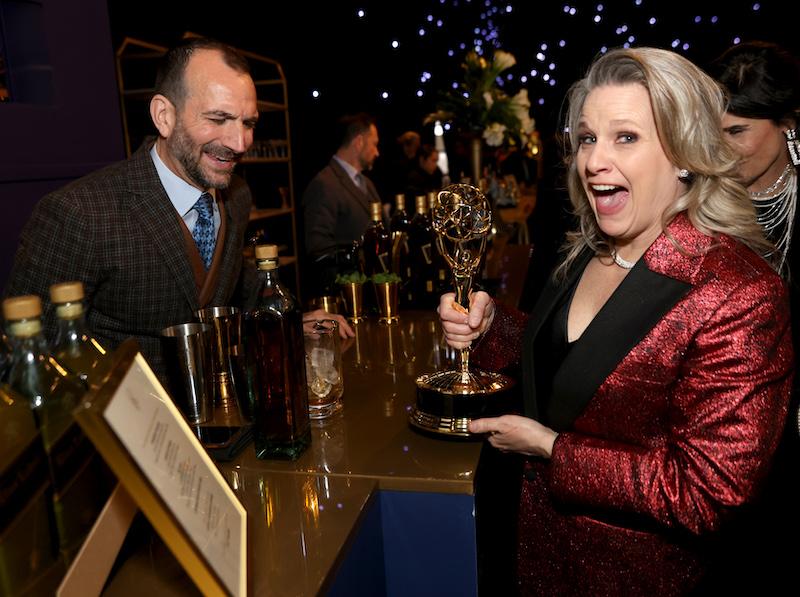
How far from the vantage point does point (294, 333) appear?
1240mm

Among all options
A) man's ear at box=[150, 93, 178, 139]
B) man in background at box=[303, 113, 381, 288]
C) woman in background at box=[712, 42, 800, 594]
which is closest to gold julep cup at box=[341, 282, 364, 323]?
man's ear at box=[150, 93, 178, 139]

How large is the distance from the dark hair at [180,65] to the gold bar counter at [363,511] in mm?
1157

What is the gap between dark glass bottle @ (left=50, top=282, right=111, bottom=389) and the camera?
0.79m

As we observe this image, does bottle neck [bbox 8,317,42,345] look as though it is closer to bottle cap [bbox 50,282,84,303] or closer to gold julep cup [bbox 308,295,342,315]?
bottle cap [bbox 50,282,84,303]

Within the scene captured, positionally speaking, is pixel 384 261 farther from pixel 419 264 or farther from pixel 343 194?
pixel 343 194

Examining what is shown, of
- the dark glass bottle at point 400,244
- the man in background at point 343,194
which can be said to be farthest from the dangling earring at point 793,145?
the man in background at point 343,194

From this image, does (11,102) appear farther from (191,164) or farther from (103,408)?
(103,408)

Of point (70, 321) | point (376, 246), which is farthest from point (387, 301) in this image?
point (70, 321)

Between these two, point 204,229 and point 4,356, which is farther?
point 204,229

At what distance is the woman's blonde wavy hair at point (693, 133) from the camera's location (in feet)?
4.16

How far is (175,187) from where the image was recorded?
A: 2072mm

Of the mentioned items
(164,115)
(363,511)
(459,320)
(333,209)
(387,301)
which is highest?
(164,115)

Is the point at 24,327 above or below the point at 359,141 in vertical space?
below

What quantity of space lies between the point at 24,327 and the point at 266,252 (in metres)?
0.52
